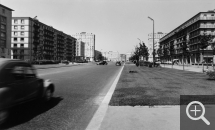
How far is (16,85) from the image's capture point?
454 centimetres

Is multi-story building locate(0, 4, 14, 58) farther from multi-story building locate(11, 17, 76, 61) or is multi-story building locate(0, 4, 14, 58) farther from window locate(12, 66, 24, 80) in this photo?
window locate(12, 66, 24, 80)

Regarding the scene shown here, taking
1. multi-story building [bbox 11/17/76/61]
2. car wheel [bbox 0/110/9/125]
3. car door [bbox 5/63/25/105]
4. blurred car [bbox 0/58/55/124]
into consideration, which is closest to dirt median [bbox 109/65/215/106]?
blurred car [bbox 0/58/55/124]

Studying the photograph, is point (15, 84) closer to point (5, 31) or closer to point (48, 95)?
point (48, 95)

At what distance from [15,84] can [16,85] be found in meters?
0.04

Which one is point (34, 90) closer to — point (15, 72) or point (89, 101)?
point (15, 72)

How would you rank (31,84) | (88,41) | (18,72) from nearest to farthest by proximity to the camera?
(18,72) < (31,84) < (88,41)

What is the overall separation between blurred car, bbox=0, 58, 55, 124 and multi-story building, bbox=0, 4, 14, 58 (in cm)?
5642

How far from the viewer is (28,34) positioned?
254ft

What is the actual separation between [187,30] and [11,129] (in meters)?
83.5

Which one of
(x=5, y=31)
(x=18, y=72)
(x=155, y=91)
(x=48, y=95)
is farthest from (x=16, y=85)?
(x=5, y=31)

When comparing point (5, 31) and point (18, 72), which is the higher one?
point (5, 31)

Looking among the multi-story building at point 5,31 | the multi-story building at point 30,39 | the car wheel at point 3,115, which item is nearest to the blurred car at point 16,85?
the car wheel at point 3,115

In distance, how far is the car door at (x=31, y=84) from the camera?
509cm

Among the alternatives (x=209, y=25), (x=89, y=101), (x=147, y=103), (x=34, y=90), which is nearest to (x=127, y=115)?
(x=147, y=103)
